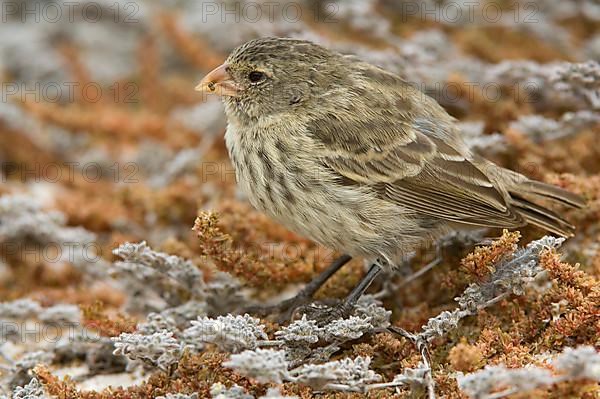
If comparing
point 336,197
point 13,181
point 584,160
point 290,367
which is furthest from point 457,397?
point 13,181

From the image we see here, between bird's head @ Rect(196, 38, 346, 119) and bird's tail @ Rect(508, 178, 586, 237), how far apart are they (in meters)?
1.02

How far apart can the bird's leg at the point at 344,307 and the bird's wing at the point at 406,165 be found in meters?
0.38

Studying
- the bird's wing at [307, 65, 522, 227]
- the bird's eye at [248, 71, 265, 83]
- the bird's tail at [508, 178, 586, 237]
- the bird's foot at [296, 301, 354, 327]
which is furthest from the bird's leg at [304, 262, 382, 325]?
the bird's eye at [248, 71, 265, 83]

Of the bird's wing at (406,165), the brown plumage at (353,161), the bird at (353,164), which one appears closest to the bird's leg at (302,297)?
the bird at (353,164)

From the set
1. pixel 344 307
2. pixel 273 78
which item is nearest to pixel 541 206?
pixel 344 307

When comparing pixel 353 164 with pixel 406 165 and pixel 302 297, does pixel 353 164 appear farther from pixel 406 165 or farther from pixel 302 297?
pixel 302 297

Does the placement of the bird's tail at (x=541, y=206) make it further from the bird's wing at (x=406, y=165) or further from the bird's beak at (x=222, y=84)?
the bird's beak at (x=222, y=84)

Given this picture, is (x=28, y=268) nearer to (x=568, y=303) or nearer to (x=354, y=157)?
(x=354, y=157)

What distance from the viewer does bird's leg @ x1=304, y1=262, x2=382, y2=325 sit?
10.7 feet

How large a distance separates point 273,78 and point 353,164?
0.64m

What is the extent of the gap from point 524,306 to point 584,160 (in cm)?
150

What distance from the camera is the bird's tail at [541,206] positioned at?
3451 millimetres

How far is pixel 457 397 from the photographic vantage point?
2600 mm

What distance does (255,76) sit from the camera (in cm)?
369
